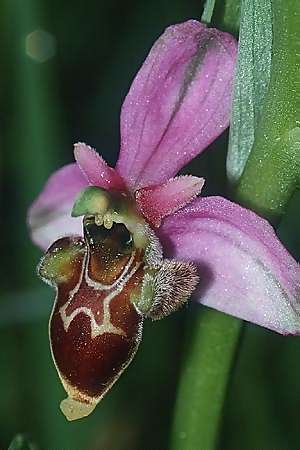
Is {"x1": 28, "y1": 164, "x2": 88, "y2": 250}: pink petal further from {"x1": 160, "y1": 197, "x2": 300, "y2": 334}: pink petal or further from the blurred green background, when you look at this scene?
the blurred green background

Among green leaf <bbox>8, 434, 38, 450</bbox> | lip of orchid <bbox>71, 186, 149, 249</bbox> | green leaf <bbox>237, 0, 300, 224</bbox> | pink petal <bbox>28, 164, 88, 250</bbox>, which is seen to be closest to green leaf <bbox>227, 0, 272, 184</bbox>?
green leaf <bbox>237, 0, 300, 224</bbox>

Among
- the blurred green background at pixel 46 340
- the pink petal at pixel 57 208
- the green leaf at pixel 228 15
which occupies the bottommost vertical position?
the blurred green background at pixel 46 340

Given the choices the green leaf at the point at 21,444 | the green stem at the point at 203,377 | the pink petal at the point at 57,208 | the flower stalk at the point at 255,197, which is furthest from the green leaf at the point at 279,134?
the green leaf at the point at 21,444

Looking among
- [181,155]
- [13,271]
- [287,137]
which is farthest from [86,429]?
[287,137]

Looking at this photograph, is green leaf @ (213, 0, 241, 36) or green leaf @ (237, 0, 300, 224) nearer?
green leaf @ (237, 0, 300, 224)

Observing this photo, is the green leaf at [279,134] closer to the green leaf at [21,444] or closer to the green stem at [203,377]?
the green stem at [203,377]

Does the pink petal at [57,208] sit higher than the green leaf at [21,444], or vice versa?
the pink petal at [57,208]
